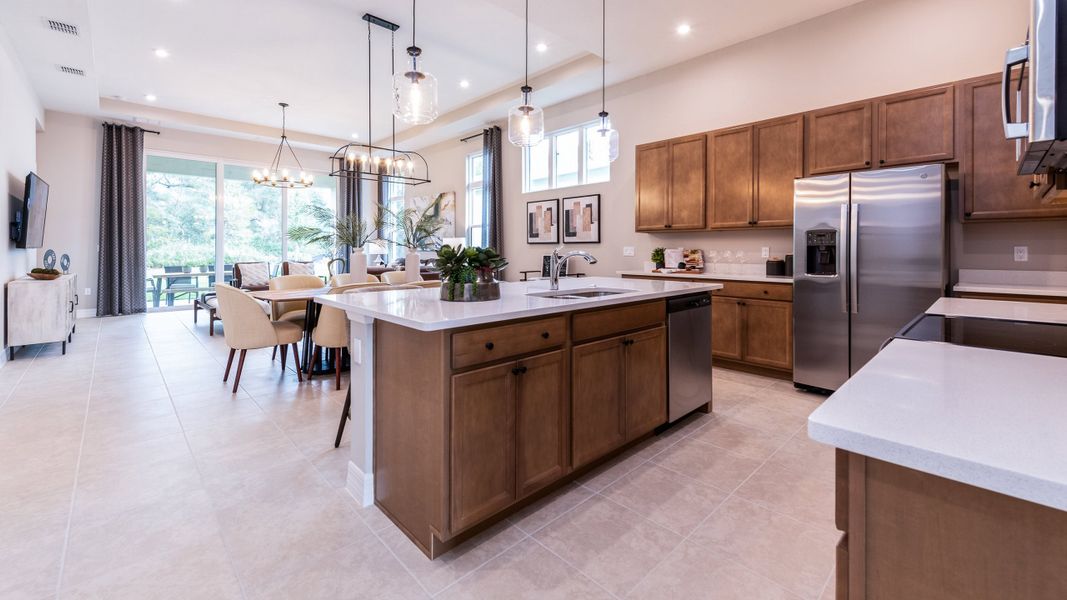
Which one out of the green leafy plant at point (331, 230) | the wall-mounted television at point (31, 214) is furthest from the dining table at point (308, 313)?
the green leafy plant at point (331, 230)

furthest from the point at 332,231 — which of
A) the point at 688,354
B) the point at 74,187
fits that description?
the point at 688,354

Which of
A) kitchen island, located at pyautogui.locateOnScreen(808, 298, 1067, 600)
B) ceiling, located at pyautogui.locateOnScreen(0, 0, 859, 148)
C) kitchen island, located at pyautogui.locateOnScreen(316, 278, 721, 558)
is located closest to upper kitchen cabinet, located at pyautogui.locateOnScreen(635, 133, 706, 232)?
ceiling, located at pyautogui.locateOnScreen(0, 0, 859, 148)

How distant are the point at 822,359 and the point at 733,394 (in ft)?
2.43

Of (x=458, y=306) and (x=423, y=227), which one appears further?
(x=423, y=227)

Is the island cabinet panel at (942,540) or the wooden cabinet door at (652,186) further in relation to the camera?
the wooden cabinet door at (652,186)

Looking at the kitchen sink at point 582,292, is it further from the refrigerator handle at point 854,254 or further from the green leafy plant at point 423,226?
the green leafy plant at point 423,226

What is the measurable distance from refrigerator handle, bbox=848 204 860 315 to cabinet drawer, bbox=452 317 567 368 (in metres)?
2.64

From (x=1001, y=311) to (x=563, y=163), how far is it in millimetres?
5462

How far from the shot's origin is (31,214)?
5.27 meters

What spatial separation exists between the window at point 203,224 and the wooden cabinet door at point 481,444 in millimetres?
8759

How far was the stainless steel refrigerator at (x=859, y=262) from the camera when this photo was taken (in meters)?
3.25

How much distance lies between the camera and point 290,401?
354 cm

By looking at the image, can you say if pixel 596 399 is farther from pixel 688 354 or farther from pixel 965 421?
pixel 965 421

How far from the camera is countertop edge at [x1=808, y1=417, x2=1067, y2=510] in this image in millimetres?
523
